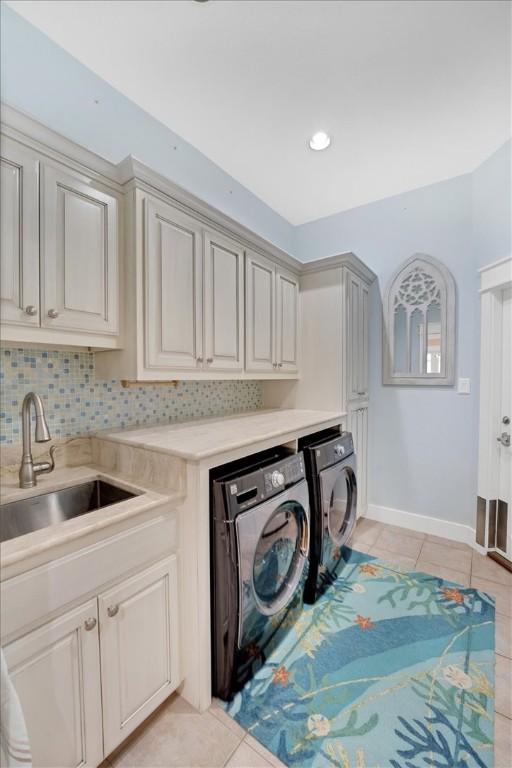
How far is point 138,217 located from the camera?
1460 millimetres

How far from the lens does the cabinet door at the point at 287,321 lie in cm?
243

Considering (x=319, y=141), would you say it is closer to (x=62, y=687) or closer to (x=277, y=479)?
(x=277, y=479)

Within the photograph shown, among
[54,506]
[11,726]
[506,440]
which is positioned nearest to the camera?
[11,726]

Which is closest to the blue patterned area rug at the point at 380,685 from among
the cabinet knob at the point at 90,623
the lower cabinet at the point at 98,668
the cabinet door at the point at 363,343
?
the lower cabinet at the point at 98,668

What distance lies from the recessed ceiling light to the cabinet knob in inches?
106

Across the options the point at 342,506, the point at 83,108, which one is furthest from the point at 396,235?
the point at 83,108

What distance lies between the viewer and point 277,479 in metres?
1.48

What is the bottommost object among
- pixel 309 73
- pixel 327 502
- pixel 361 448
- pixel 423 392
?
pixel 327 502

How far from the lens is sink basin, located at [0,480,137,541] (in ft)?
4.05

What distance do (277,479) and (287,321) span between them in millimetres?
1389

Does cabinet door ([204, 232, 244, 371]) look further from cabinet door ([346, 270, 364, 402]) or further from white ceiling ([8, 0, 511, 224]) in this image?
cabinet door ([346, 270, 364, 402])

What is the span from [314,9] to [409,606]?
290cm

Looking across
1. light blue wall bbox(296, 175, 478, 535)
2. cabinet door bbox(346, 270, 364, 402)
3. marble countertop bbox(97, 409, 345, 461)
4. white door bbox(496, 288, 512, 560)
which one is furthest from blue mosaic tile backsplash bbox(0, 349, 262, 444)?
white door bbox(496, 288, 512, 560)

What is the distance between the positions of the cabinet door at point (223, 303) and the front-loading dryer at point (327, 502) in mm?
712
